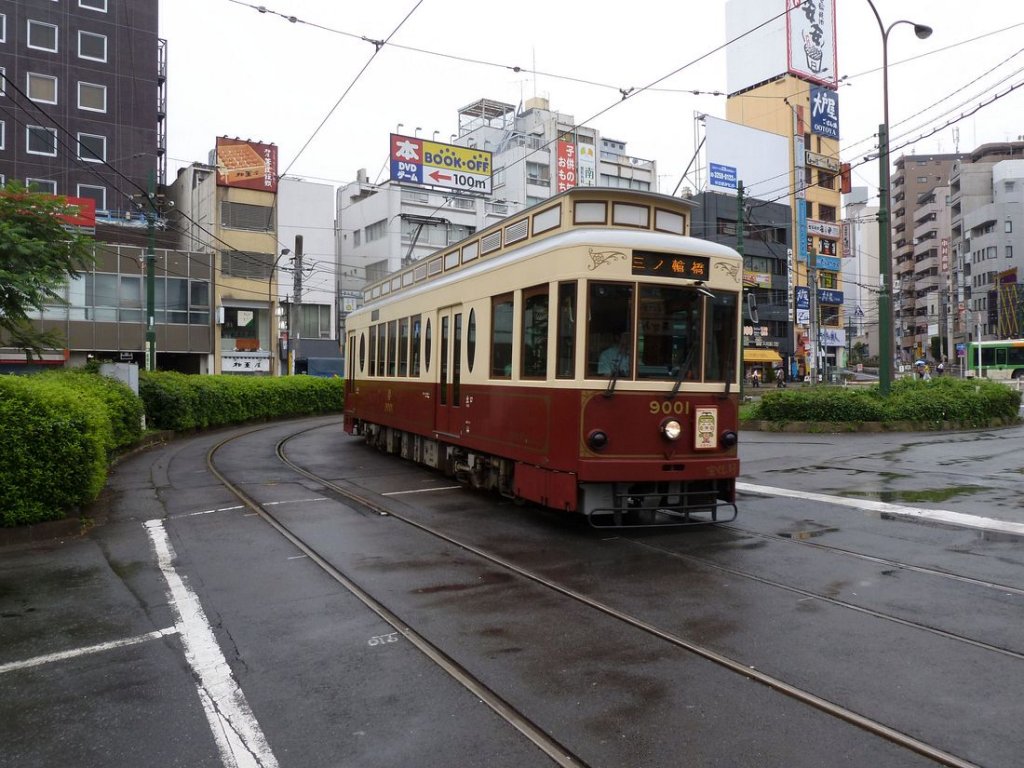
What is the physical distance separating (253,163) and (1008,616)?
162 ft

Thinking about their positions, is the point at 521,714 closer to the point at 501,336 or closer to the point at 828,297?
the point at 501,336

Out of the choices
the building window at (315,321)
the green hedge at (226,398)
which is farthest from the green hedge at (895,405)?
the building window at (315,321)

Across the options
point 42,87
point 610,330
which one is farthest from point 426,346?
point 42,87

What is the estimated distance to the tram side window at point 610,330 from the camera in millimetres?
8133

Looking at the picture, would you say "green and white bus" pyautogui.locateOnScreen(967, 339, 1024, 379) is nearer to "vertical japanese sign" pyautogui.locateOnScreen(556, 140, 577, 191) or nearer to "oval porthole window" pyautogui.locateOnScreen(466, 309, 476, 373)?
"vertical japanese sign" pyautogui.locateOnScreen(556, 140, 577, 191)

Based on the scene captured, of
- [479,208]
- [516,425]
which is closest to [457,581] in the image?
[516,425]

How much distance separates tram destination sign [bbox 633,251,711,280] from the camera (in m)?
8.24

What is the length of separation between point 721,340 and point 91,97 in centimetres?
4884

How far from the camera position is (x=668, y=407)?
828 cm

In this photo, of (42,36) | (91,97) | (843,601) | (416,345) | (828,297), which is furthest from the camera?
(828,297)

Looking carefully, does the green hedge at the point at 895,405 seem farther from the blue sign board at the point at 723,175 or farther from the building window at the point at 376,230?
the building window at the point at 376,230

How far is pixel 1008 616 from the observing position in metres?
5.55

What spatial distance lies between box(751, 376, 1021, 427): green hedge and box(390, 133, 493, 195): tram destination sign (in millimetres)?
38315

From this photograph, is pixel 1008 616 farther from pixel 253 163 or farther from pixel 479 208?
pixel 479 208
